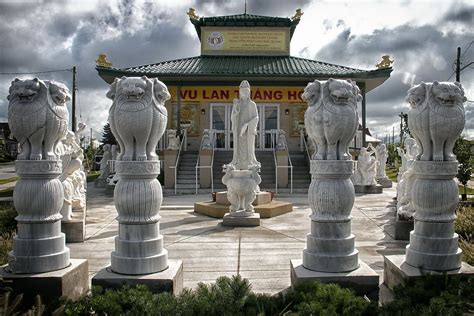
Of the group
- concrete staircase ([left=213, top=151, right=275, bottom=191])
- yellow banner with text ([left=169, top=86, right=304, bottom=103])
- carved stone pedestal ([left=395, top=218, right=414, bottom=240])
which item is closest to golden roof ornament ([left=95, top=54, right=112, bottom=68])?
yellow banner with text ([left=169, top=86, right=304, bottom=103])

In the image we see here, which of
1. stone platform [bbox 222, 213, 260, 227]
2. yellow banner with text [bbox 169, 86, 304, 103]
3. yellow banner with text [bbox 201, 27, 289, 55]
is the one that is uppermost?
yellow banner with text [bbox 201, 27, 289, 55]

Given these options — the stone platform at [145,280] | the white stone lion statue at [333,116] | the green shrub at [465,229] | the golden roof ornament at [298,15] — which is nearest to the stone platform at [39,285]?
the stone platform at [145,280]

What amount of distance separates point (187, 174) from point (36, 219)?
45.2ft

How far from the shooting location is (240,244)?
687 cm

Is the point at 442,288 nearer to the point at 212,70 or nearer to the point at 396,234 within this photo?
the point at 396,234

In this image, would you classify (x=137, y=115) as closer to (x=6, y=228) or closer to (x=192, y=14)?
(x=6, y=228)

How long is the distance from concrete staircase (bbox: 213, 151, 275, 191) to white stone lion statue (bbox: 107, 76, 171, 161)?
12505 mm

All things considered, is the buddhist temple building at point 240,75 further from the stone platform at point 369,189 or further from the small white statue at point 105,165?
the stone platform at point 369,189

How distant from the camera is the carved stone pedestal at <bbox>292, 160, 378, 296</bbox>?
13.0ft

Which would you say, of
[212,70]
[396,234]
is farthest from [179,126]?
[396,234]

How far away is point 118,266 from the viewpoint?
3.96 metres

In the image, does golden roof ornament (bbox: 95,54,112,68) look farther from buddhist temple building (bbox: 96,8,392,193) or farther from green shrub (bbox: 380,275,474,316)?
green shrub (bbox: 380,275,474,316)

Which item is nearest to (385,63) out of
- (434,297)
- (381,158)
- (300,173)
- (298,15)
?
(381,158)

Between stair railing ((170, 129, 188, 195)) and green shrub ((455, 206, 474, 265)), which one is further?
stair railing ((170, 129, 188, 195))
